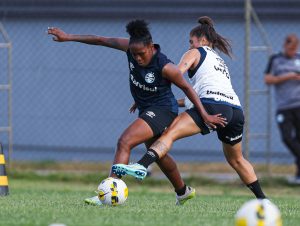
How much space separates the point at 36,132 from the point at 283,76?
4.50m

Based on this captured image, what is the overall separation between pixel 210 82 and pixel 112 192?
1.55m

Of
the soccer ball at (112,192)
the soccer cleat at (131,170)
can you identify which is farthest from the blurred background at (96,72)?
the soccer cleat at (131,170)

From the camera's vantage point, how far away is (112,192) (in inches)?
350

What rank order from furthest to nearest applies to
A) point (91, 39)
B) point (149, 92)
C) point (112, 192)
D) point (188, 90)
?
point (91, 39), point (149, 92), point (188, 90), point (112, 192)

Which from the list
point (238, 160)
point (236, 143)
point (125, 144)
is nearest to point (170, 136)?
point (125, 144)

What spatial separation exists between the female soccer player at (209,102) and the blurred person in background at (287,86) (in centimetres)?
473

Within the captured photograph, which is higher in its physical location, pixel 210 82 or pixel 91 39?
pixel 91 39

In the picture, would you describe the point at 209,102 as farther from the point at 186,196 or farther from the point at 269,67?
the point at 269,67

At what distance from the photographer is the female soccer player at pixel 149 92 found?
9203mm

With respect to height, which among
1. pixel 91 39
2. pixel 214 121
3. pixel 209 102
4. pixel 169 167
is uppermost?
pixel 91 39

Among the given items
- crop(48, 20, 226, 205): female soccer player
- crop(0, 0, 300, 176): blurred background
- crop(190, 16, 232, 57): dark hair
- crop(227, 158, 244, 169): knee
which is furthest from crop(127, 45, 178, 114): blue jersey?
crop(0, 0, 300, 176): blurred background

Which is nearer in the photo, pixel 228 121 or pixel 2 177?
pixel 228 121

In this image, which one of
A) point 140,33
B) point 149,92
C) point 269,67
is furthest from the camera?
point 269,67

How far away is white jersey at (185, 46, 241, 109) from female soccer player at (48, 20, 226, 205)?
27cm
